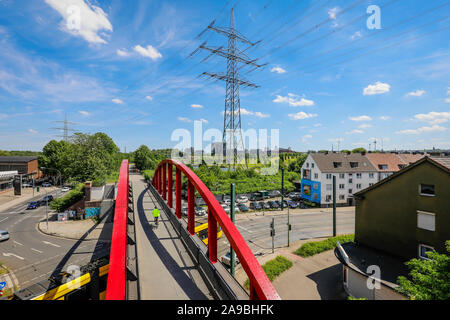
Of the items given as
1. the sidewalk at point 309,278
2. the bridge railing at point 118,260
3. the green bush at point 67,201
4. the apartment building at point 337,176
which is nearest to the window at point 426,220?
the sidewalk at point 309,278

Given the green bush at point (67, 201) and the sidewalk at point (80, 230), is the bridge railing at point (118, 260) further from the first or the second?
the green bush at point (67, 201)

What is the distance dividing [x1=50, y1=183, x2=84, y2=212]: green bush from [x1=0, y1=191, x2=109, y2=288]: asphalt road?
10.2 feet

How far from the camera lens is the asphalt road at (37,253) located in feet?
50.0

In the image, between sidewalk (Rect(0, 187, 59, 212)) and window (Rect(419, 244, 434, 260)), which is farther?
sidewalk (Rect(0, 187, 59, 212))

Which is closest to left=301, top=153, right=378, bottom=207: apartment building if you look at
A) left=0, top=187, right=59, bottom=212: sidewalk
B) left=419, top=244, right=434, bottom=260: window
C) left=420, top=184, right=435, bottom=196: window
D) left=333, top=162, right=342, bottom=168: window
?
left=333, top=162, right=342, bottom=168: window

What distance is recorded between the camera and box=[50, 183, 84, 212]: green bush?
2819 cm

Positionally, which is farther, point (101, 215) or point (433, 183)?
point (101, 215)

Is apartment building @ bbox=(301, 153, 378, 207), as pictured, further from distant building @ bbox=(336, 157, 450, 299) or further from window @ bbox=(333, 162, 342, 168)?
distant building @ bbox=(336, 157, 450, 299)

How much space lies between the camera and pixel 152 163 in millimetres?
60469

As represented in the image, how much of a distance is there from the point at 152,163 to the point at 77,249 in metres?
42.6

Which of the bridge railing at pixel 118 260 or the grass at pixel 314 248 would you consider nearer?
the bridge railing at pixel 118 260

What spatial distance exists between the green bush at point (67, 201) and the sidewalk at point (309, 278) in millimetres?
25827
